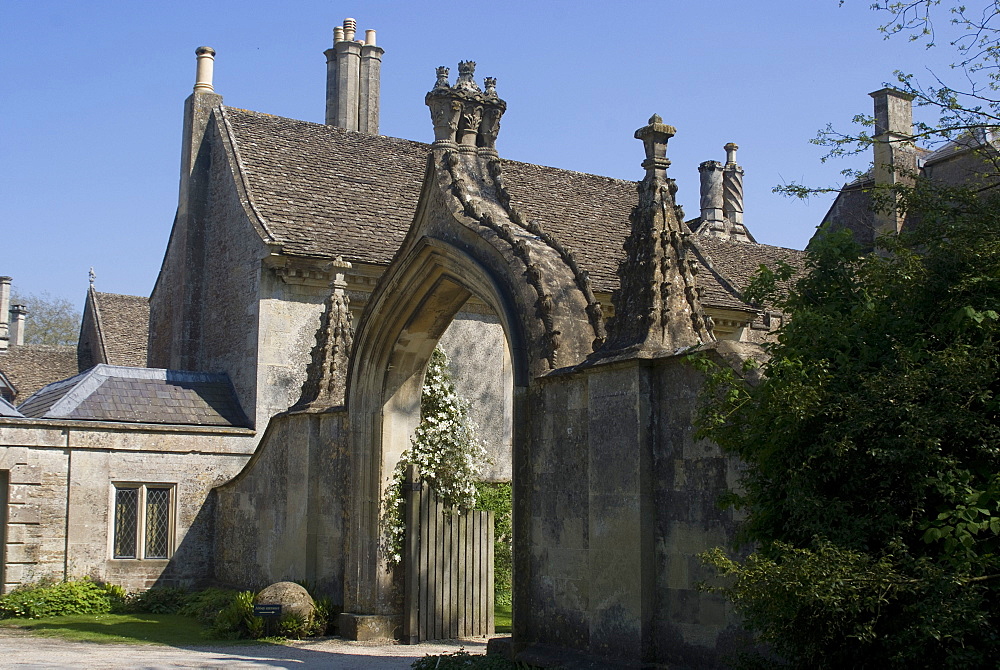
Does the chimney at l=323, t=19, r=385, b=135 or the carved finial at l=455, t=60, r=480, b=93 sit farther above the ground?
the chimney at l=323, t=19, r=385, b=135

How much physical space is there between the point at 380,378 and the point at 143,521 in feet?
20.9

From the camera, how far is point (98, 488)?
53.3ft

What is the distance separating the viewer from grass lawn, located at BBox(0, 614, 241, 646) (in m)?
12.8

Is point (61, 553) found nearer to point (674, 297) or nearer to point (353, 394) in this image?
point (353, 394)

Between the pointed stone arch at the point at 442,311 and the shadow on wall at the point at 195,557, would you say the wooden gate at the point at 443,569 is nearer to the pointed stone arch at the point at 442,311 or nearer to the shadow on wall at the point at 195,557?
the pointed stone arch at the point at 442,311

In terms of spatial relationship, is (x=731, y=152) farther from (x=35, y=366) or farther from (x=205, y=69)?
(x=35, y=366)

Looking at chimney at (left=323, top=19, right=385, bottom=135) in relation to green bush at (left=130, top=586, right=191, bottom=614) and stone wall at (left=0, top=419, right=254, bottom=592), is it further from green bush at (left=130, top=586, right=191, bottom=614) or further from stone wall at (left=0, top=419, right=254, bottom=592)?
green bush at (left=130, top=586, right=191, bottom=614)

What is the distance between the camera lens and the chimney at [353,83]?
90.1ft

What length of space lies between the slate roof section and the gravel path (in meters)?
4.70

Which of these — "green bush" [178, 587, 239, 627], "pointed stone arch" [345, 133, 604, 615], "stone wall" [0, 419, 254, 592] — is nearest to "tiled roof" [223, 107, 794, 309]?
"stone wall" [0, 419, 254, 592]

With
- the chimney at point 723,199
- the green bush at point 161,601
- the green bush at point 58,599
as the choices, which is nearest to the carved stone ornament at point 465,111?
the green bush at point 161,601

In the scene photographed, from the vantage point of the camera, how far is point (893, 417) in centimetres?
473

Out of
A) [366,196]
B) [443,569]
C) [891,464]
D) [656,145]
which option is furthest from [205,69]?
[891,464]

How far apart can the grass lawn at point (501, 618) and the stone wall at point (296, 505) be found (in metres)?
2.28
